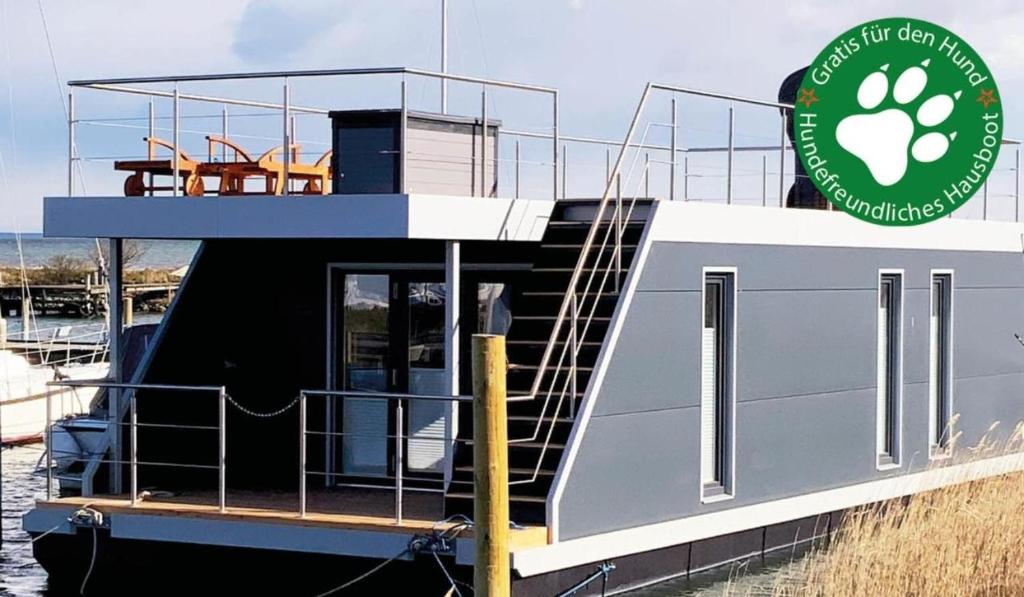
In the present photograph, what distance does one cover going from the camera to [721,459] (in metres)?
→ 13.2

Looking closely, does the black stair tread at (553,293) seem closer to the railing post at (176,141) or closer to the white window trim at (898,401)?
the railing post at (176,141)

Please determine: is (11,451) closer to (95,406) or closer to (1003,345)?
(95,406)

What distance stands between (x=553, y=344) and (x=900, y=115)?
14.2 ft

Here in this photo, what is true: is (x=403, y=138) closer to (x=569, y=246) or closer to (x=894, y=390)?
(x=569, y=246)

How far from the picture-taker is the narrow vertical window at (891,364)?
1534 cm

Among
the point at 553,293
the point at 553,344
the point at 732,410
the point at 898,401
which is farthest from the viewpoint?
the point at 898,401

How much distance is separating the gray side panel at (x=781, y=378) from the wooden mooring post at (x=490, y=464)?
242cm

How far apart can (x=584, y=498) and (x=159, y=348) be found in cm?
398

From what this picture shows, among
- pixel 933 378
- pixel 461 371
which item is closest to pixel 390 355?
pixel 461 371

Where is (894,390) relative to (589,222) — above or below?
below

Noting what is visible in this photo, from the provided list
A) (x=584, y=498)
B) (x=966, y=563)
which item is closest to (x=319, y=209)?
(x=584, y=498)

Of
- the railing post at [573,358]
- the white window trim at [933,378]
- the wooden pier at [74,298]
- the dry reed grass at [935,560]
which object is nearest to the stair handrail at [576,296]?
the railing post at [573,358]

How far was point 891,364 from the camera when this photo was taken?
15406mm

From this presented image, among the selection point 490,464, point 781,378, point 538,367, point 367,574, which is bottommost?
point 367,574
